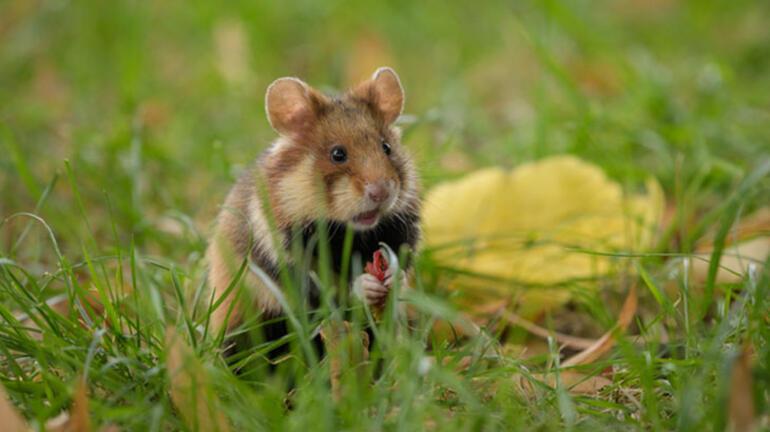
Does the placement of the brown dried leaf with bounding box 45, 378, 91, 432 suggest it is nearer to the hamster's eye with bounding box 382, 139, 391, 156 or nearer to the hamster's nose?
the hamster's nose

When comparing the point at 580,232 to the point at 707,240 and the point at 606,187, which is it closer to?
the point at 606,187

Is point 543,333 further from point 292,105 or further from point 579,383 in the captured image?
point 292,105

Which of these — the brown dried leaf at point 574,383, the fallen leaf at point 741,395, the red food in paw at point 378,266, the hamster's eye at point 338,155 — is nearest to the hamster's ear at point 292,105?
the hamster's eye at point 338,155

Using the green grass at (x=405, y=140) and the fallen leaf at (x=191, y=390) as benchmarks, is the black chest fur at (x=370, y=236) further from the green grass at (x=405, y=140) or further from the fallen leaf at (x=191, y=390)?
the fallen leaf at (x=191, y=390)

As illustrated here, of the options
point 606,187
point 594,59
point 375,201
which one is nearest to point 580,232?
point 606,187

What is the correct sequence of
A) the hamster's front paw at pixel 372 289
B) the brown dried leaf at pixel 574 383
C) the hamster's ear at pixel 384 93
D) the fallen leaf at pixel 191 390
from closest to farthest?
the fallen leaf at pixel 191 390, the brown dried leaf at pixel 574 383, the hamster's front paw at pixel 372 289, the hamster's ear at pixel 384 93

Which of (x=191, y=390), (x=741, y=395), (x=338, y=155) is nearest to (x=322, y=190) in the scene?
(x=338, y=155)
